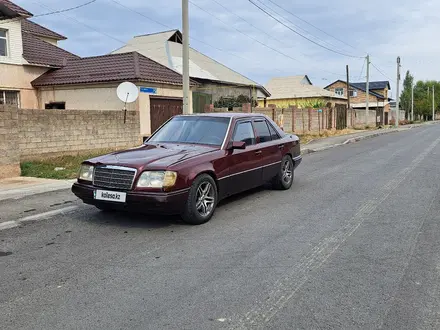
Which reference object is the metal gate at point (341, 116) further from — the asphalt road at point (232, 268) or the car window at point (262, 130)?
the asphalt road at point (232, 268)

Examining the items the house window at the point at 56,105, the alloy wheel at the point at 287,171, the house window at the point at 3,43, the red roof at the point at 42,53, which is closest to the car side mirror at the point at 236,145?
the alloy wheel at the point at 287,171

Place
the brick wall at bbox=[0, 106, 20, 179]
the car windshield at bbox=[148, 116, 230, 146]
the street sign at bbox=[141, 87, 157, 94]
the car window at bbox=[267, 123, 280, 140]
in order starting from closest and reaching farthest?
the car windshield at bbox=[148, 116, 230, 146], the car window at bbox=[267, 123, 280, 140], the brick wall at bbox=[0, 106, 20, 179], the street sign at bbox=[141, 87, 157, 94]

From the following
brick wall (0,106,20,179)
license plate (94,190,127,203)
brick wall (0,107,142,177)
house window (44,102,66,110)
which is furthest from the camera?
house window (44,102,66,110)

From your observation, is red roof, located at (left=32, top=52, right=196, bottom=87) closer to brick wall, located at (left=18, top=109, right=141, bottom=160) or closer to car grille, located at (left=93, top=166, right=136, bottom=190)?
brick wall, located at (left=18, top=109, right=141, bottom=160)

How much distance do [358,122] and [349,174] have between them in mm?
34114

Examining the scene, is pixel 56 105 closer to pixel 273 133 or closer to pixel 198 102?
pixel 198 102

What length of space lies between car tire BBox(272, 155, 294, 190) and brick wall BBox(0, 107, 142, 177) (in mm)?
6109

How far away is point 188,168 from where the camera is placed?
5.77 metres

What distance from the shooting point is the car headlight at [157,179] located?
552 centimetres

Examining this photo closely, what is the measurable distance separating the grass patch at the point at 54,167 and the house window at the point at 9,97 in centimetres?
858

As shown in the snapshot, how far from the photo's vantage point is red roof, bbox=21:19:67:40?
25.6 meters

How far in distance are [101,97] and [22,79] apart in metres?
4.75

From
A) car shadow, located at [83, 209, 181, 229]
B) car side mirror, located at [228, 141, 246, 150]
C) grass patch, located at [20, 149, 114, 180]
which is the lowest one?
car shadow, located at [83, 209, 181, 229]

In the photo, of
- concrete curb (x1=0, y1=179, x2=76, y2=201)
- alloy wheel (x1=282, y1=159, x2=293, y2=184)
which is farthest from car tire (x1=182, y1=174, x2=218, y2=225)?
concrete curb (x1=0, y1=179, x2=76, y2=201)
